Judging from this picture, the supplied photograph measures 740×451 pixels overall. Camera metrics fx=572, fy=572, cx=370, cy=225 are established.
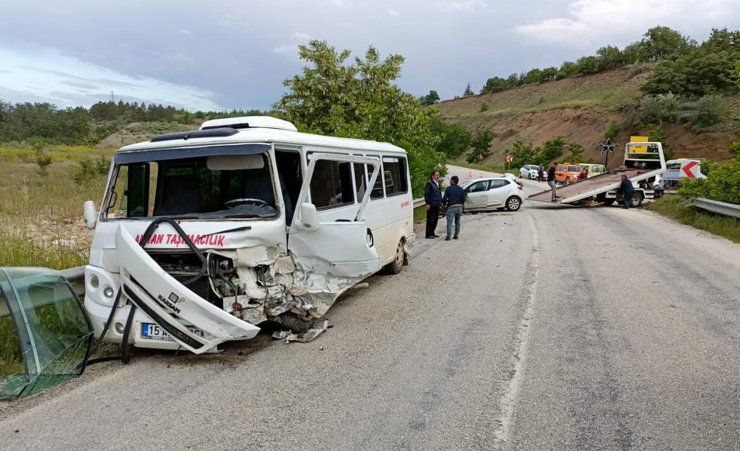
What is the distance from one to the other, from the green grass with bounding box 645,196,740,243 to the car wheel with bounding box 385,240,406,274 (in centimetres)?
885

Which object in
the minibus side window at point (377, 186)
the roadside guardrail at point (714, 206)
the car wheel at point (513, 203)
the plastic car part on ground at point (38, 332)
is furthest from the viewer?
the car wheel at point (513, 203)

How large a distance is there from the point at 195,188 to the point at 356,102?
47.9ft

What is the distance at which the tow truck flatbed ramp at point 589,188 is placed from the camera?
24.6 m

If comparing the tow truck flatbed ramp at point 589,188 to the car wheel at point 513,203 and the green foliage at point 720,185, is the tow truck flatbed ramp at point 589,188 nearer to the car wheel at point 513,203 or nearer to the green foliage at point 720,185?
the car wheel at point 513,203

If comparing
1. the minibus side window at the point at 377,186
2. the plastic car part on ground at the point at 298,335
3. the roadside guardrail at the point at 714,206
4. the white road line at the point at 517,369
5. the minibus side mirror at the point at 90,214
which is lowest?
the plastic car part on ground at the point at 298,335

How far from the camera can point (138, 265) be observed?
16.4ft

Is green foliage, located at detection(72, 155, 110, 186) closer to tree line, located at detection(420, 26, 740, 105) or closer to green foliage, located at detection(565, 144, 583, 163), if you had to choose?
tree line, located at detection(420, 26, 740, 105)

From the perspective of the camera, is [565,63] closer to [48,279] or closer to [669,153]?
[669,153]

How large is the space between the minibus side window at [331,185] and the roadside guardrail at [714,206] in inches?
490

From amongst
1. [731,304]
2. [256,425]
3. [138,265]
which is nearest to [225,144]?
[138,265]

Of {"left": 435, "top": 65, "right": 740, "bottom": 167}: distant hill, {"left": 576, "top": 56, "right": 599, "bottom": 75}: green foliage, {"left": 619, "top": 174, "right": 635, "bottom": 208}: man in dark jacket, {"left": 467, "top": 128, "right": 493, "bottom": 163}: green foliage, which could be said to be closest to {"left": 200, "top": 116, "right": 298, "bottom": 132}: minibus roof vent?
{"left": 619, "top": 174, "right": 635, "bottom": 208}: man in dark jacket

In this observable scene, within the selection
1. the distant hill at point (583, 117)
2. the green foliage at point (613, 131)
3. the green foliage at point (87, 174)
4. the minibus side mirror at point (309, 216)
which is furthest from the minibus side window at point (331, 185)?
the green foliage at point (613, 131)

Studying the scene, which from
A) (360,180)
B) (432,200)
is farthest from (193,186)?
(432,200)

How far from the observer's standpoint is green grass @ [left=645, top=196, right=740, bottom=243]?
14891mm
